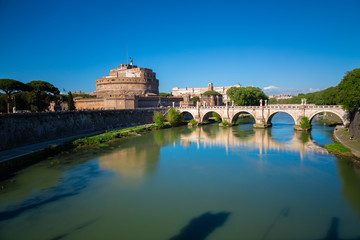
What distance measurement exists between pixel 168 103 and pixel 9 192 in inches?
1140

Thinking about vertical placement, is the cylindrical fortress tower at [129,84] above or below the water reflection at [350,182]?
above

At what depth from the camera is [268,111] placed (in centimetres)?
2495

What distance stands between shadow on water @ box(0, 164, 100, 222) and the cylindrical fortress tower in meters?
22.9

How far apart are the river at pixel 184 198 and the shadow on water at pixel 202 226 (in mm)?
27

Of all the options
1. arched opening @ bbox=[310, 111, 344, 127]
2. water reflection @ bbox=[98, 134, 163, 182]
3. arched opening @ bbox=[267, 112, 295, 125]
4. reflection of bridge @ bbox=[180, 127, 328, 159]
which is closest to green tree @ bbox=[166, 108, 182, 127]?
reflection of bridge @ bbox=[180, 127, 328, 159]

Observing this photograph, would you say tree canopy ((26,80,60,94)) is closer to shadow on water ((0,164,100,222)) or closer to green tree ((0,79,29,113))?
green tree ((0,79,29,113))

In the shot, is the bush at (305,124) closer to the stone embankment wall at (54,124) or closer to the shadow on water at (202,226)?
the stone embankment wall at (54,124)

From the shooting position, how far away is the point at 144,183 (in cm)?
964

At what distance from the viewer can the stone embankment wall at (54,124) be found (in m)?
13.7

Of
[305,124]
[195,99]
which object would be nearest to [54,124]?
[305,124]

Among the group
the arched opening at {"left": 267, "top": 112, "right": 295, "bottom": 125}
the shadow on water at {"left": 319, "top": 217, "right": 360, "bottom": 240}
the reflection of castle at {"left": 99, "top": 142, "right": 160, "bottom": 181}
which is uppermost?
the arched opening at {"left": 267, "top": 112, "right": 295, "bottom": 125}

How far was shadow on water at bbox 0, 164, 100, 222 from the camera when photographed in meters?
7.32

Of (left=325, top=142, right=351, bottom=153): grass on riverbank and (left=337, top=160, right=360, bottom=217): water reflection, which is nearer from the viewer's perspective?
(left=337, top=160, right=360, bottom=217): water reflection

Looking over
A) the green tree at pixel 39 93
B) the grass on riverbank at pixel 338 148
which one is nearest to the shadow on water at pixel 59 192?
the grass on riverbank at pixel 338 148
